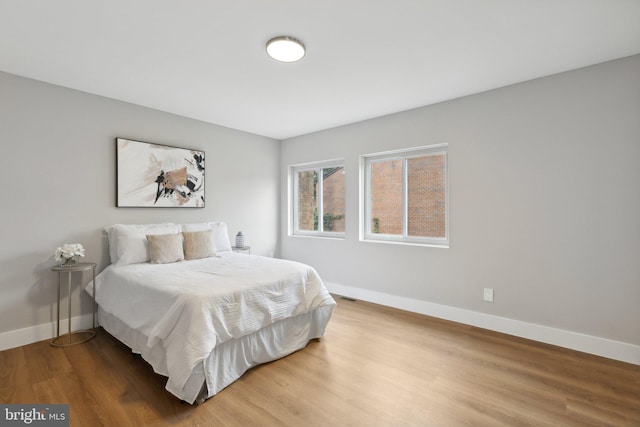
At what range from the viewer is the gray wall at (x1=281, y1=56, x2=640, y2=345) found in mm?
2412

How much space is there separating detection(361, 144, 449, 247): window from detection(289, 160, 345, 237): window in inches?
17.5

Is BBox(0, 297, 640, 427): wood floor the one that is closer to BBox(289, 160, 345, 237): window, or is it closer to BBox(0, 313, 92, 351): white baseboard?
BBox(0, 313, 92, 351): white baseboard

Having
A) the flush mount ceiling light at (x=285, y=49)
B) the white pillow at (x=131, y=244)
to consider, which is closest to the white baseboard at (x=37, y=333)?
the white pillow at (x=131, y=244)

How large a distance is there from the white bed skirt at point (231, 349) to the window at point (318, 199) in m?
1.87

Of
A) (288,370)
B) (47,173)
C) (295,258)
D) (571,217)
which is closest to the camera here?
(288,370)

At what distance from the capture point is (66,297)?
9.52ft

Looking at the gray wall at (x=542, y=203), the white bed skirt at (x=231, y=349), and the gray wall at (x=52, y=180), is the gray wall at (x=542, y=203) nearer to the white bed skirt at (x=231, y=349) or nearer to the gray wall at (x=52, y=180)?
the white bed skirt at (x=231, y=349)

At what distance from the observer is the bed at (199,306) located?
6.27 ft

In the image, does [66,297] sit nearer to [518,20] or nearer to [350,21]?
[350,21]

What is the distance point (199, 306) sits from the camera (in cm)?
194

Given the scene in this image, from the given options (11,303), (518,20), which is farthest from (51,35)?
(518,20)

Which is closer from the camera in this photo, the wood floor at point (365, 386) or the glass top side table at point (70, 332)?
the wood floor at point (365, 386)

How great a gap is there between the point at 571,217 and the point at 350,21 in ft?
8.07

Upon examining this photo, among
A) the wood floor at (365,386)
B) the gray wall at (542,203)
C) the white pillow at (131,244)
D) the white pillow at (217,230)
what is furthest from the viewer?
the white pillow at (217,230)
